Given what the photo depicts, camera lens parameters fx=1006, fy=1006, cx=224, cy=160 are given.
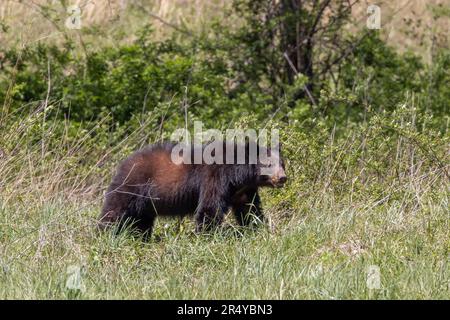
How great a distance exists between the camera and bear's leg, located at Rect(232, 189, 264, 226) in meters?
7.83

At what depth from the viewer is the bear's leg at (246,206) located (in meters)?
7.83

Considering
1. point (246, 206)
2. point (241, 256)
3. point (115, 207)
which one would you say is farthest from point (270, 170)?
point (241, 256)

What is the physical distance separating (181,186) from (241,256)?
4.49ft

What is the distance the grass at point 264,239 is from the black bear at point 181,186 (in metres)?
0.19

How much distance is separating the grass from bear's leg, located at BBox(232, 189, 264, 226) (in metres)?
0.14

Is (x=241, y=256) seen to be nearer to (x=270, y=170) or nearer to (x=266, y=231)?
(x=266, y=231)

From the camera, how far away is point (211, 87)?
1226cm

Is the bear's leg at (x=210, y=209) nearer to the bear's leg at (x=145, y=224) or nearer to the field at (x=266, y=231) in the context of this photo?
the field at (x=266, y=231)

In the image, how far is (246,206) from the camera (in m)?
7.93

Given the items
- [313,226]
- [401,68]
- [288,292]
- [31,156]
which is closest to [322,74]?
[401,68]

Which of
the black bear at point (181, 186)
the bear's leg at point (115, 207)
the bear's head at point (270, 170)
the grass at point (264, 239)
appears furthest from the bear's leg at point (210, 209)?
the bear's leg at point (115, 207)

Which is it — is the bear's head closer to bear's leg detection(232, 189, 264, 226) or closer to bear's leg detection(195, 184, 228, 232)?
bear's leg detection(232, 189, 264, 226)

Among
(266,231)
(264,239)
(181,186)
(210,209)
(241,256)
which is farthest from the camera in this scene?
(181,186)

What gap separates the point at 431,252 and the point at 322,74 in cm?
670
